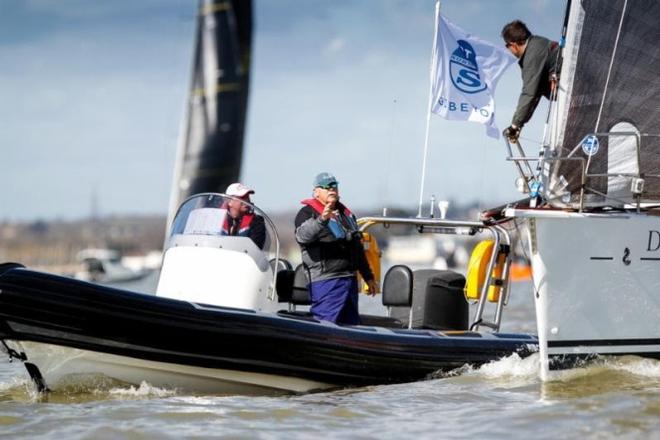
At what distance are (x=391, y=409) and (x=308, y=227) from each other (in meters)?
1.78

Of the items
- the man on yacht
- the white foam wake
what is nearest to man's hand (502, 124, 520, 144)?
the man on yacht

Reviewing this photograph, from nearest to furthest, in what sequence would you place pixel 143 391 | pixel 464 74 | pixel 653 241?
pixel 143 391 < pixel 653 241 < pixel 464 74

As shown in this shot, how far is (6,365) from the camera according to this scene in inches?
446

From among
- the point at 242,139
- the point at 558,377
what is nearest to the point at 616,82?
the point at 558,377

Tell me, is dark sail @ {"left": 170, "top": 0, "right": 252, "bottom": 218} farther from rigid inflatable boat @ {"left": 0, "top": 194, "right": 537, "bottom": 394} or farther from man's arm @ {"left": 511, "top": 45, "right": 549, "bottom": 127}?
man's arm @ {"left": 511, "top": 45, "right": 549, "bottom": 127}

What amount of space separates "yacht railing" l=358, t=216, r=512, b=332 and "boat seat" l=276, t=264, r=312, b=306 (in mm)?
986

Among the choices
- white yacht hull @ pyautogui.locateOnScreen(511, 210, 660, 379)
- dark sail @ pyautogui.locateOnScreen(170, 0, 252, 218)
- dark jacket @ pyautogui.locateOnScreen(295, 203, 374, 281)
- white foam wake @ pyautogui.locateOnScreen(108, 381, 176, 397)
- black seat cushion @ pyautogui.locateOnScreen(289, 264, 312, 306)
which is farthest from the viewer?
dark sail @ pyautogui.locateOnScreen(170, 0, 252, 218)

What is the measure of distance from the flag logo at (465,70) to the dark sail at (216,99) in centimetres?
2277

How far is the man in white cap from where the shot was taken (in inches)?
348

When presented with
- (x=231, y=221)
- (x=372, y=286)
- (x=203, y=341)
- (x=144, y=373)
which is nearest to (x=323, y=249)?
(x=372, y=286)

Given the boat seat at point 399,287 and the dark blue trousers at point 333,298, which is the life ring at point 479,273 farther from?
the dark blue trousers at point 333,298

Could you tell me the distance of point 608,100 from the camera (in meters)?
8.92

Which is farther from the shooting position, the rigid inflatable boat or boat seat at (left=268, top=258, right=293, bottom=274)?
boat seat at (left=268, top=258, right=293, bottom=274)

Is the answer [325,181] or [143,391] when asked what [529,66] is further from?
[143,391]
